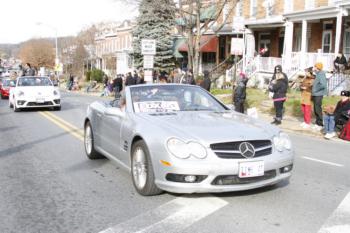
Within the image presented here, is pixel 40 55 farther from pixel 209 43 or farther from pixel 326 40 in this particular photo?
pixel 326 40

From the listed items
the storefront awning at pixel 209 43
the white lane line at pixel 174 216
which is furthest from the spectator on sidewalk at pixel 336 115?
the storefront awning at pixel 209 43

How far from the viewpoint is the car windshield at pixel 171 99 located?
22.3 ft

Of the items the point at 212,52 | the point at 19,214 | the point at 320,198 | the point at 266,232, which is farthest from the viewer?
the point at 212,52

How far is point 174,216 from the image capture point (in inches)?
203

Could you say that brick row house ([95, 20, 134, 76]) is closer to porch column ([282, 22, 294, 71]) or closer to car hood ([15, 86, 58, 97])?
porch column ([282, 22, 294, 71])

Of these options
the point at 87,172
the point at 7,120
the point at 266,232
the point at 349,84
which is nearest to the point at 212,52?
the point at 349,84

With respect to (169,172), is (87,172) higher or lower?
lower

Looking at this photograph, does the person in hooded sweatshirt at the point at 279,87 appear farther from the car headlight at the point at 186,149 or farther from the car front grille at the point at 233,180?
the car headlight at the point at 186,149

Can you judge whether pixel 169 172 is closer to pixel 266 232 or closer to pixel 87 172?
pixel 266 232

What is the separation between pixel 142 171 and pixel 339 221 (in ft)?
7.57

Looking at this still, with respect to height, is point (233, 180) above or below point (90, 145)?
above

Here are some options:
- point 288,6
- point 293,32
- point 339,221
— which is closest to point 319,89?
point 339,221

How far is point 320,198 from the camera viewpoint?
19.6 ft

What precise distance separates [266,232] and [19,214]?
2654 mm
